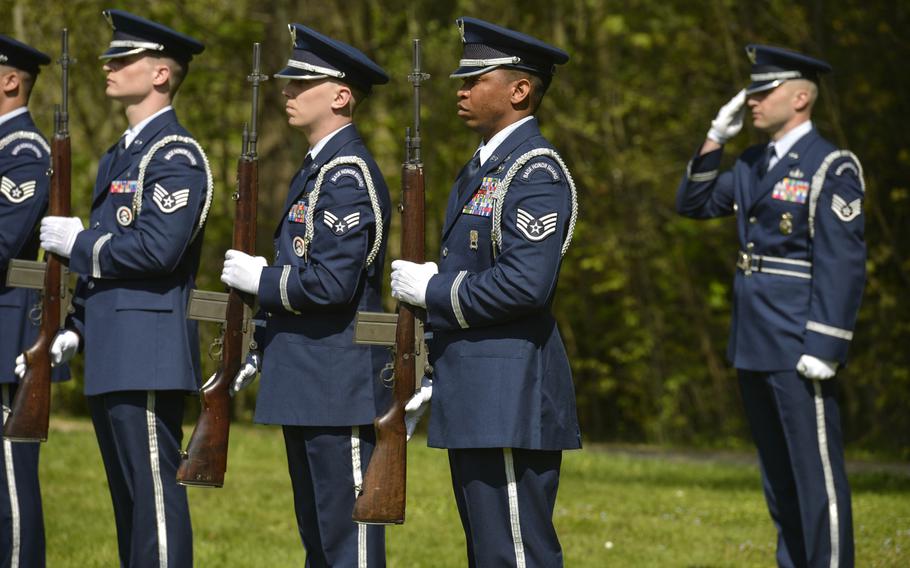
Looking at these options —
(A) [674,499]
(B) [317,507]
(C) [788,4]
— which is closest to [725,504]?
(A) [674,499]

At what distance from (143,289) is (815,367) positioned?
109 inches

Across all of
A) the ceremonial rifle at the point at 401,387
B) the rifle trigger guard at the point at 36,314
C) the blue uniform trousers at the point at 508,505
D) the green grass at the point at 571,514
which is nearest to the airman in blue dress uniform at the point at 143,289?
the rifle trigger guard at the point at 36,314

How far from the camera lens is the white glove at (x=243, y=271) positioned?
5.36 meters

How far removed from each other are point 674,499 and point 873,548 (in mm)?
1973

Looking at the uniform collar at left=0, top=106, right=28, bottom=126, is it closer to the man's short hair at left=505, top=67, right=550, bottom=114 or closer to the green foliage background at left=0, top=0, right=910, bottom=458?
the man's short hair at left=505, top=67, right=550, bottom=114

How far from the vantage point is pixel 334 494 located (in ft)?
17.5

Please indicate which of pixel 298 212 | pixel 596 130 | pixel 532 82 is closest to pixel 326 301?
pixel 298 212

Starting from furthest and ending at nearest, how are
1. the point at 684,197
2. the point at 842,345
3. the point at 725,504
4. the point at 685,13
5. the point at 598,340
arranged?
1. the point at 598,340
2. the point at 685,13
3. the point at 725,504
4. the point at 684,197
5. the point at 842,345

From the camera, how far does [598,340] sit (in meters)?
16.3

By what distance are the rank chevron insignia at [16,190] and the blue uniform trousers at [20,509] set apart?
1.04m

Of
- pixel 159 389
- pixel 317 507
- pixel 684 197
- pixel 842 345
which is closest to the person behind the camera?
pixel 317 507

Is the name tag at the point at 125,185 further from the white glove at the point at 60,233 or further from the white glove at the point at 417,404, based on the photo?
the white glove at the point at 417,404

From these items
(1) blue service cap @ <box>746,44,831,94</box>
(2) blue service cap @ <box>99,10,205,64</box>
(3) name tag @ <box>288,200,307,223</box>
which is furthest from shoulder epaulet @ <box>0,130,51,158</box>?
(1) blue service cap @ <box>746,44,831,94</box>

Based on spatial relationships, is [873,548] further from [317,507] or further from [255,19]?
[255,19]
